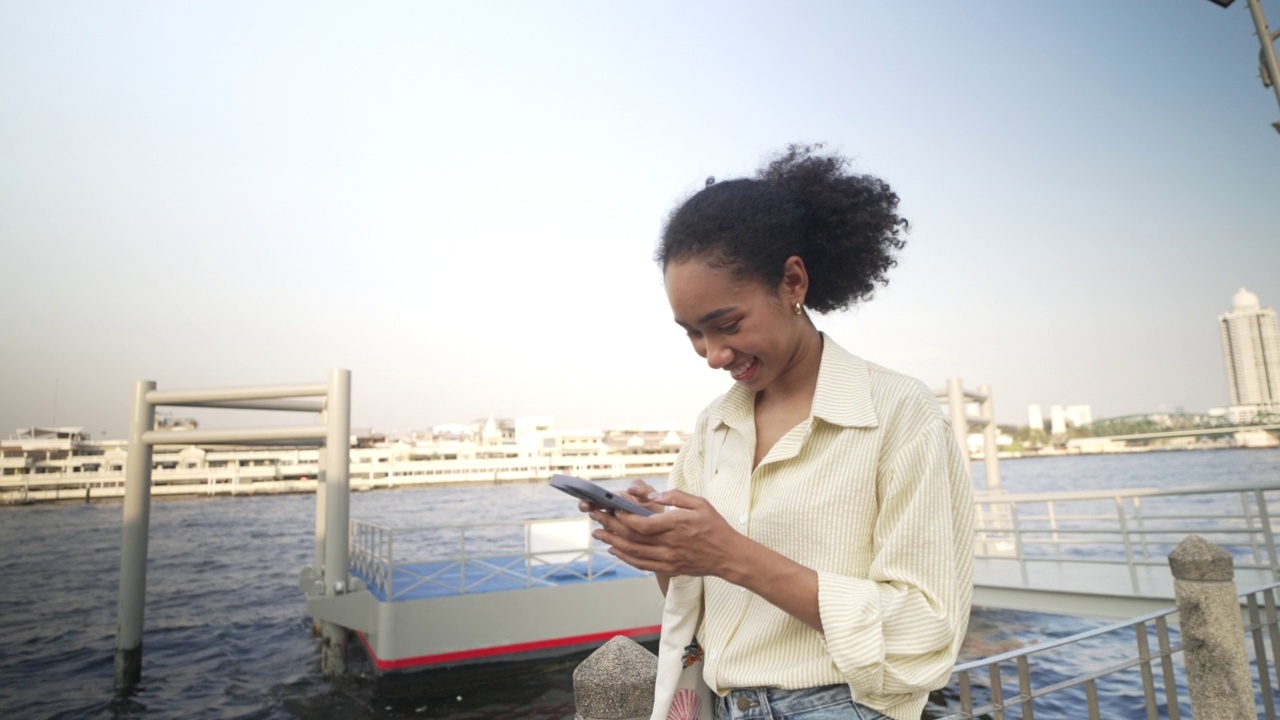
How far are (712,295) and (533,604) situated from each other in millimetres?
9113

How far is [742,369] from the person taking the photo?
1.12 m

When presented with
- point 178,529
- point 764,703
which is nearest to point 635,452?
point 178,529

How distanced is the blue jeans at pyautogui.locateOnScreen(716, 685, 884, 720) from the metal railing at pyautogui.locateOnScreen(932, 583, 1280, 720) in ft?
4.04

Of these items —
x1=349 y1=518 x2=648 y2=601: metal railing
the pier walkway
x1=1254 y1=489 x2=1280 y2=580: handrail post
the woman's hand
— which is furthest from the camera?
x1=349 y1=518 x2=648 y2=601: metal railing

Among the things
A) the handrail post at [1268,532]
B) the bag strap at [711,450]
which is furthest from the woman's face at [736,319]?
the handrail post at [1268,532]

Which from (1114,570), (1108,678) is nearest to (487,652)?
(1108,678)

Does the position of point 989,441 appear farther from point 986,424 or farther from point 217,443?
point 217,443

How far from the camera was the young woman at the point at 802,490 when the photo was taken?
88 cm

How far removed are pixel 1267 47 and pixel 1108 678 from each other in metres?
7.48

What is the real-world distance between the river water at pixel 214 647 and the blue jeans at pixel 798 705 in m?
8.43

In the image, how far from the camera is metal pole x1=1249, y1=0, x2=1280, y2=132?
464cm

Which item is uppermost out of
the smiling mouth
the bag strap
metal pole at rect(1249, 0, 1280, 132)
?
metal pole at rect(1249, 0, 1280, 132)

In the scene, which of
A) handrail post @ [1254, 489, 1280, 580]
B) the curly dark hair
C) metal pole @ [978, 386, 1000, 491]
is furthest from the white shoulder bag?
metal pole @ [978, 386, 1000, 491]

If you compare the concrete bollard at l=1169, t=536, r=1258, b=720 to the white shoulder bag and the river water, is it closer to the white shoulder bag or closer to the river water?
the white shoulder bag
